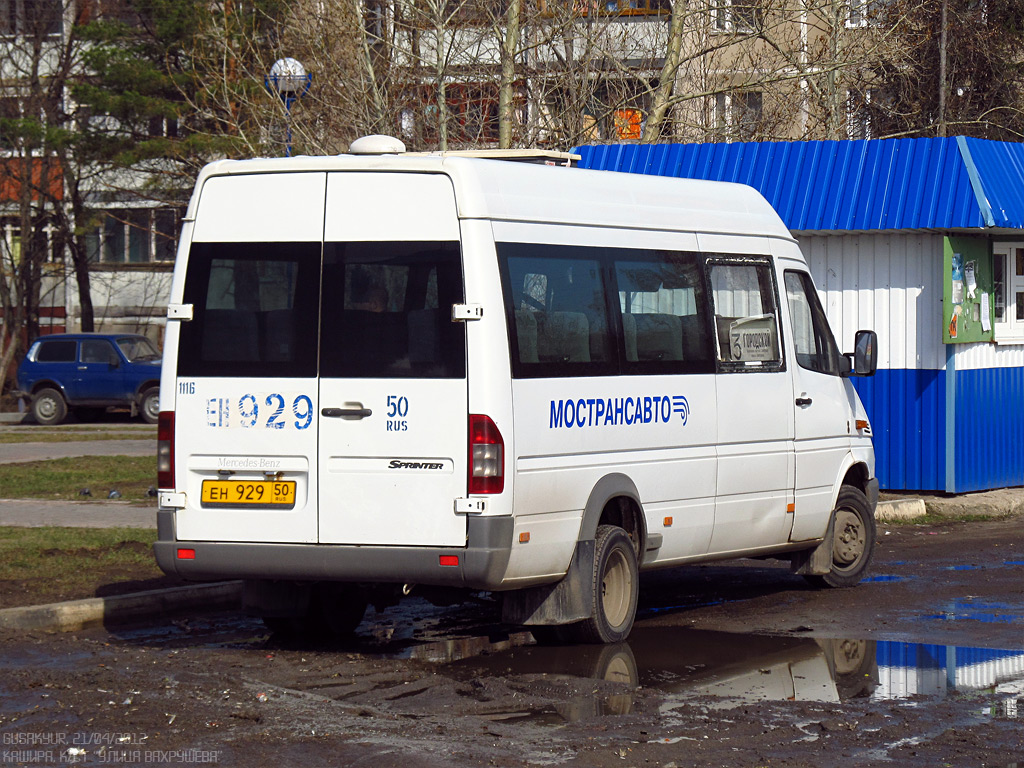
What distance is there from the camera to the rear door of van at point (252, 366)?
26.9ft

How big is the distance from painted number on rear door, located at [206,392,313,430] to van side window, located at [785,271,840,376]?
12.3 feet

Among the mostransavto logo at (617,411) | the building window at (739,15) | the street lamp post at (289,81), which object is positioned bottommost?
the mostransavto logo at (617,411)

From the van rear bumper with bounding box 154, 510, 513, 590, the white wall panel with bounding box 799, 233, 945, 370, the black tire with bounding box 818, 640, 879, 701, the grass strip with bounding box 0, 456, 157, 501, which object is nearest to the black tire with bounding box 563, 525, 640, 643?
the van rear bumper with bounding box 154, 510, 513, 590

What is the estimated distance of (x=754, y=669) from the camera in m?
8.11

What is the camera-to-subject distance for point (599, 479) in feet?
28.3

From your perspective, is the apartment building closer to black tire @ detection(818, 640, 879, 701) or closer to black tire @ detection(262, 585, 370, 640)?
black tire @ detection(262, 585, 370, 640)

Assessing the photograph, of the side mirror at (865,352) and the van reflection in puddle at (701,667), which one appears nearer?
the van reflection in puddle at (701,667)

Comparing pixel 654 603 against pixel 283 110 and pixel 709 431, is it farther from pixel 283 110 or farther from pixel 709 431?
pixel 283 110

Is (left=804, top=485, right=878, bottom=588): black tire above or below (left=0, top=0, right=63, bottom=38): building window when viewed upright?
below

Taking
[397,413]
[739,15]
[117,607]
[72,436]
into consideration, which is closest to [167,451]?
[397,413]

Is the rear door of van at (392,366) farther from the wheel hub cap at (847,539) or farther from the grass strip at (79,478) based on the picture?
the grass strip at (79,478)

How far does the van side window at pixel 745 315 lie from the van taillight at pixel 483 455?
2.29m

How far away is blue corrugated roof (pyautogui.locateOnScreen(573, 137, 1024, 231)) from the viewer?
1538 cm

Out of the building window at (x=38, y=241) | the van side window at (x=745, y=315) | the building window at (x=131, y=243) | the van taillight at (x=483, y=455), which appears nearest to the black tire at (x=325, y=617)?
the van taillight at (x=483, y=455)
